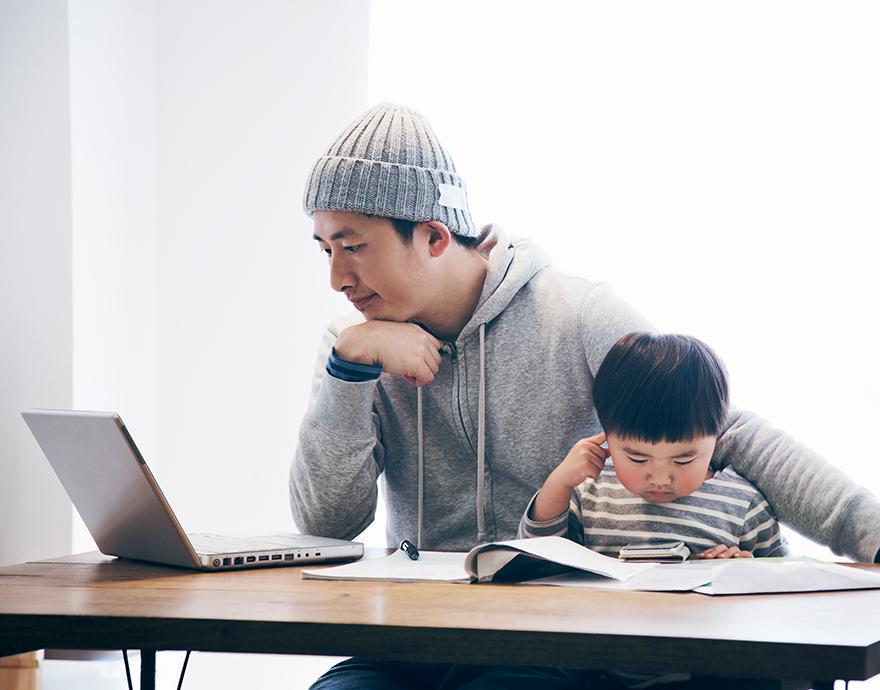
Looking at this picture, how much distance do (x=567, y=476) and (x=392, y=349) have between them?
1.01 ft

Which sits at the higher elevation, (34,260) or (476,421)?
(34,260)

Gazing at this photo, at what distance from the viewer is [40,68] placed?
2410mm

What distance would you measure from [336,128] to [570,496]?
161cm

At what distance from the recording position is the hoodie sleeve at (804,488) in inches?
45.1

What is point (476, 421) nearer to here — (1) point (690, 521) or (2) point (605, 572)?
(1) point (690, 521)

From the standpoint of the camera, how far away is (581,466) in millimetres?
1226

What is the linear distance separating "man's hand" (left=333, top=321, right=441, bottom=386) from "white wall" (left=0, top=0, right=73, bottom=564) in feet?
4.18

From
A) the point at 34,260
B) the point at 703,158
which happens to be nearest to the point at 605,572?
the point at 703,158

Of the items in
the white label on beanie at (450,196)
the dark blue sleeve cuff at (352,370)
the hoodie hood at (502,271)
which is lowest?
the dark blue sleeve cuff at (352,370)

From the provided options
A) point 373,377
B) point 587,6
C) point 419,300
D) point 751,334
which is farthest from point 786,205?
point 373,377

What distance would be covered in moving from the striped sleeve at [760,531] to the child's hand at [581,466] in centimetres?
18

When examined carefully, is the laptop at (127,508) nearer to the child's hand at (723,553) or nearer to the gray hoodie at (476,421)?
the gray hoodie at (476,421)

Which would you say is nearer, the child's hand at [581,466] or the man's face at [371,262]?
the child's hand at [581,466]

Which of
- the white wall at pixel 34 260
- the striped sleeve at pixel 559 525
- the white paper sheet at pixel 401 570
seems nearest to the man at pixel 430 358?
the striped sleeve at pixel 559 525
